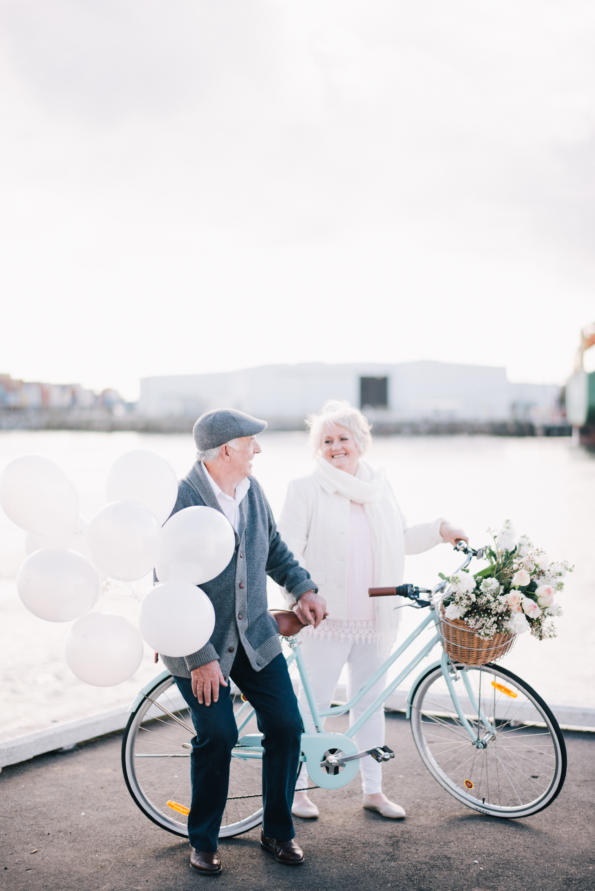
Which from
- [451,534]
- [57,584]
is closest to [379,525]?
[451,534]

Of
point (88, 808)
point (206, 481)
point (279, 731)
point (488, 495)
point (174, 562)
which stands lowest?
point (488, 495)

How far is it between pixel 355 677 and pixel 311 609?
653mm

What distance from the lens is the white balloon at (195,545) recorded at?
2641mm

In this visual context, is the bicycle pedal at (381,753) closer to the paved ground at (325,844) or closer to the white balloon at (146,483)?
the paved ground at (325,844)

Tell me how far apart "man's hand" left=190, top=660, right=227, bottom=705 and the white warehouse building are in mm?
82164

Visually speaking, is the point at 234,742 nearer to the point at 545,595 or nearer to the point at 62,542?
the point at 62,542

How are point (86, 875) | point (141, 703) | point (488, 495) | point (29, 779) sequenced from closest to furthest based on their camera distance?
point (86, 875), point (141, 703), point (29, 779), point (488, 495)

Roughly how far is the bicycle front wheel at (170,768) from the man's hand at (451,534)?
3.52ft

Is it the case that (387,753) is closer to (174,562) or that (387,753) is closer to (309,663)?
(309,663)

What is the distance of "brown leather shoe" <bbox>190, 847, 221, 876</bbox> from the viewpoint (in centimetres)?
293

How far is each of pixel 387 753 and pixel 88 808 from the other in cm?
127

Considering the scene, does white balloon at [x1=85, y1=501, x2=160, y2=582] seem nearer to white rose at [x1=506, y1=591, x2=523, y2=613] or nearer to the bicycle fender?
the bicycle fender

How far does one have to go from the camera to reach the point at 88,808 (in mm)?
3391

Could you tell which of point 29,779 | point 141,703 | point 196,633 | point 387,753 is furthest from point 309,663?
point 29,779
